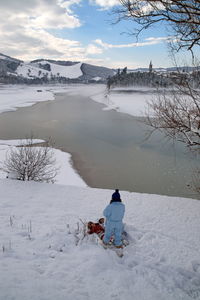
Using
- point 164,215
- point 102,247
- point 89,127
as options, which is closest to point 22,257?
point 102,247

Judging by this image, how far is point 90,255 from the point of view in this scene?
4.33 metres

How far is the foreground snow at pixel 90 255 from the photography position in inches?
138

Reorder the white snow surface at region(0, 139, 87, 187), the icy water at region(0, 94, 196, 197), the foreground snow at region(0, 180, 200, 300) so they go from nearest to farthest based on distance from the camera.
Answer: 1. the foreground snow at region(0, 180, 200, 300)
2. the white snow surface at region(0, 139, 87, 187)
3. the icy water at region(0, 94, 196, 197)

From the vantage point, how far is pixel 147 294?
358 cm

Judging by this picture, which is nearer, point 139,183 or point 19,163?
point 19,163

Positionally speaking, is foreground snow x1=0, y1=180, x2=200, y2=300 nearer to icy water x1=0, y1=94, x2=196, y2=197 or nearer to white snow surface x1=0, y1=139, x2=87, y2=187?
white snow surface x1=0, y1=139, x2=87, y2=187

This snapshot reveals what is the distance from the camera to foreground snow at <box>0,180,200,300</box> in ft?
11.5

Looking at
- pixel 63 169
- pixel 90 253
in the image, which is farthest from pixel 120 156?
pixel 90 253

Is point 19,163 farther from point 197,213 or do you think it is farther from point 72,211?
point 197,213

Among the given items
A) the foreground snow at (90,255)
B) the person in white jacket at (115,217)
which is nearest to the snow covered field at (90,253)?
the foreground snow at (90,255)

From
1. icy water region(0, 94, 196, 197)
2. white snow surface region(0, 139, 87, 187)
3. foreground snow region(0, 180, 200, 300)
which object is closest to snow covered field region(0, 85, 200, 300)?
foreground snow region(0, 180, 200, 300)

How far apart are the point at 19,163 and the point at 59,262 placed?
244 inches

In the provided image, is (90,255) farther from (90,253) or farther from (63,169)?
(63,169)

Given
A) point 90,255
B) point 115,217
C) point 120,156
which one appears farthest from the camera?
point 120,156
